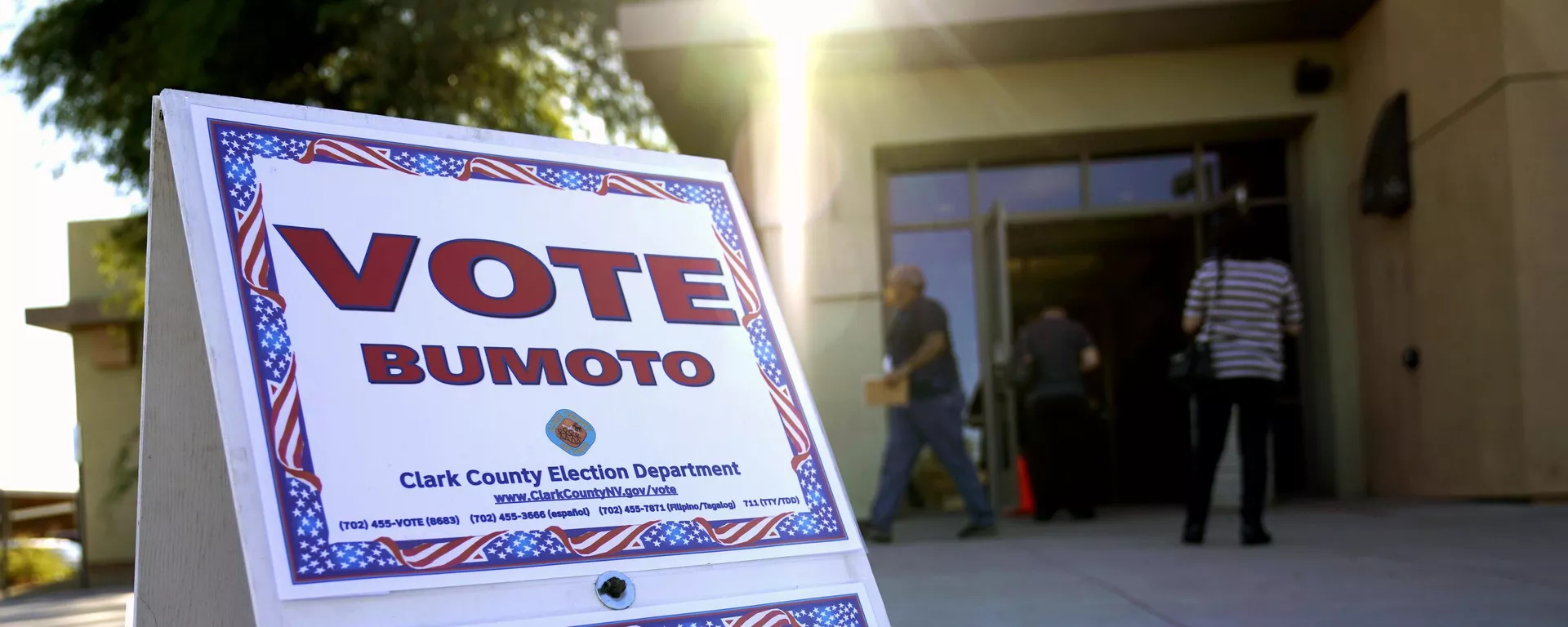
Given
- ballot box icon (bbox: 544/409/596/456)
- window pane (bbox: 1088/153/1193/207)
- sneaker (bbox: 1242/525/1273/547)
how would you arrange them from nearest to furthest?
ballot box icon (bbox: 544/409/596/456), sneaker (bbox: 1242/525/1273/547), window pane (bbox: 1088/153/1193/207)

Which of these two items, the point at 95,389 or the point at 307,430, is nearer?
the point at 307,430

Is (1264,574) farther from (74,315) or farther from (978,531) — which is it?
(74,315)

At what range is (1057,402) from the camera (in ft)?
29.5

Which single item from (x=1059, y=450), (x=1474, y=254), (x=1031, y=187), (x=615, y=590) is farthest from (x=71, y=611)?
(x=1474, y=254)

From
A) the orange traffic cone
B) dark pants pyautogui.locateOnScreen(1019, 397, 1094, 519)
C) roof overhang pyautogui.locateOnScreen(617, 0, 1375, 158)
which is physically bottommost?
→ the orange traffic cone

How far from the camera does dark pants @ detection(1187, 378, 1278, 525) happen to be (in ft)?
20.1

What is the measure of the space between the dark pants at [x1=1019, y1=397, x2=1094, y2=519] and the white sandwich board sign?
650cm

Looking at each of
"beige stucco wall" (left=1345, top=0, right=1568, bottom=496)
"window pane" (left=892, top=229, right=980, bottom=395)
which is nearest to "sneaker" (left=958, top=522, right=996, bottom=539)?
"window pane" (left=892, top=229, right=980, bottom=395)

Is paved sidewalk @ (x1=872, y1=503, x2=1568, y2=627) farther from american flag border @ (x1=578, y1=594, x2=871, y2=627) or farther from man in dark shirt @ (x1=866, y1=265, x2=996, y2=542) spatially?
american flag border @ (x1=578, y1=594, x2=871, y2=627)

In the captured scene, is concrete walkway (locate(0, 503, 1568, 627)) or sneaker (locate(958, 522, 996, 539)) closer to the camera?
concrete walkway (locate(0, 503, 1568, 627))

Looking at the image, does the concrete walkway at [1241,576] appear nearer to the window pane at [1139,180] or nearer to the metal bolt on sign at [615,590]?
the metal bolt on sign at [615,590]

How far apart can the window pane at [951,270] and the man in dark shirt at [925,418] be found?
2777 mm

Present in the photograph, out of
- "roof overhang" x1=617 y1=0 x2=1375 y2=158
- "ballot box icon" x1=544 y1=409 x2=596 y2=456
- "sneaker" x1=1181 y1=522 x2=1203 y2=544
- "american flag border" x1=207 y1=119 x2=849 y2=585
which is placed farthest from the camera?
"roof overhang" x1=617 y1=0 x2=1375 y2=158

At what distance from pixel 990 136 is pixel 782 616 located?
26.1 feet
